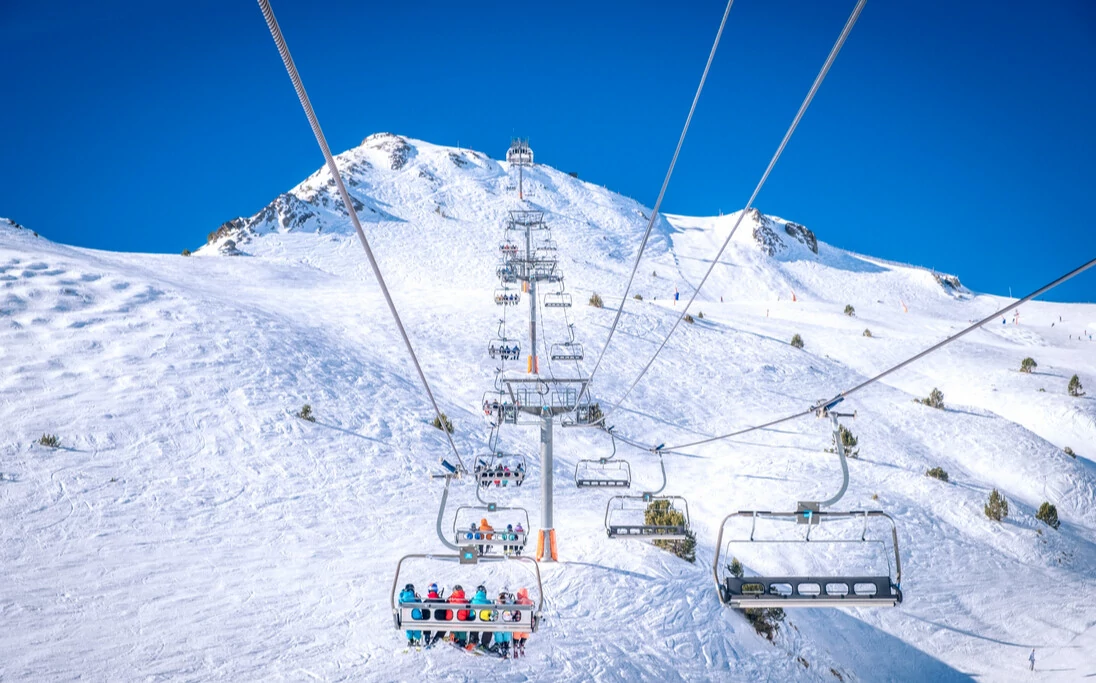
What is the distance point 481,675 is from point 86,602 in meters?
8.02

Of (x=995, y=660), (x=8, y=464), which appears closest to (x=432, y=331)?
(x=8, y=464)

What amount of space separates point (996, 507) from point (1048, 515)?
2.18 meters

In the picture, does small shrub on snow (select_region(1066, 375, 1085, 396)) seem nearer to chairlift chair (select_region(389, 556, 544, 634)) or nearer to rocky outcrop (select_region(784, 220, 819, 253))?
chairlift chair (select_region(389, 556, 544, 634))

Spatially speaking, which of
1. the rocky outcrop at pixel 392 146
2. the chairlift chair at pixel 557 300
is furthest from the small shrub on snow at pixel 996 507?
the rocky outcrop at pixel 392 146

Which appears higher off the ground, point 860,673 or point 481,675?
point 481,675

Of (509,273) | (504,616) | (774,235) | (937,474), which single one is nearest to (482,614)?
(504,616)

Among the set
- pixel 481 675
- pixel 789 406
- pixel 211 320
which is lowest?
pixel 481 675

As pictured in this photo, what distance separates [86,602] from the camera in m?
13.2

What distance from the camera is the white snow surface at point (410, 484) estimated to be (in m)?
13.6

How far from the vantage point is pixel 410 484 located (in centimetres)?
2162

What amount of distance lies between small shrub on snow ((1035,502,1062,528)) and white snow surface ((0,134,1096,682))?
0.39 meters

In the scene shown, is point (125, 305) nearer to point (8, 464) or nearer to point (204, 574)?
point (8, 464)

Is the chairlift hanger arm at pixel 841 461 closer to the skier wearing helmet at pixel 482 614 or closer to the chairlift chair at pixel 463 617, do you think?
the chairlift chair at pixel 463 617

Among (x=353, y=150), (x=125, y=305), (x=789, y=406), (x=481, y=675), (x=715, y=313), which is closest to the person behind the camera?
(x=481, y=675)
